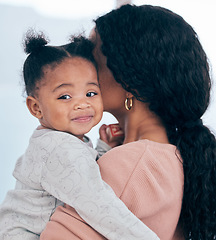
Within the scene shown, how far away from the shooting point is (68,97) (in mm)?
1156

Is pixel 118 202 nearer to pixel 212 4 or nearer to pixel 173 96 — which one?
pixel 173 96

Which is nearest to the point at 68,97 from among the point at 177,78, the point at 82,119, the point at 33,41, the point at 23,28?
the point at 82,119

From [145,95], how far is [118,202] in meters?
0.38

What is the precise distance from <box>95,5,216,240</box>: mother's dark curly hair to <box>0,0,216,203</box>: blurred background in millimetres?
1315

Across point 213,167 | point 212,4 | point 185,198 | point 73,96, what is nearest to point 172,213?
→ point 185,198

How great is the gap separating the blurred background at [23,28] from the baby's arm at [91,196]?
1578 mm

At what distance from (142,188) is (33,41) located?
1.96 ft

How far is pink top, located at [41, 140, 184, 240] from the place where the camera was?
960 millimetres

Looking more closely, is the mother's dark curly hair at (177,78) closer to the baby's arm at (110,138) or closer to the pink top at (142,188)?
the pink top at (142,188)

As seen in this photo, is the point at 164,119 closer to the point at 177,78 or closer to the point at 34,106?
the point at 177,78

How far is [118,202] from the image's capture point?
3.08ft

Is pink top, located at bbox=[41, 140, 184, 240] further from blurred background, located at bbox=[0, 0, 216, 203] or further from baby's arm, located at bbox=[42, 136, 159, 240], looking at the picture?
blurred background, located at bbox=[0, 0, 216, 203]

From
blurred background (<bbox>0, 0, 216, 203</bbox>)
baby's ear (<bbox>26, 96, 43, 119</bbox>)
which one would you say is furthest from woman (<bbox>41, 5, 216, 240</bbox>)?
blurred background (<bbox>0, 0, 216, 203</bbox>)

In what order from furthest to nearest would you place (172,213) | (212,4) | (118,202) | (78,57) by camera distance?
(212,4), (78,57), (172,213), (118,202)
